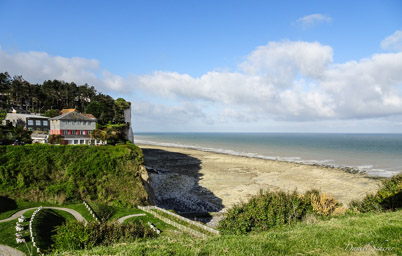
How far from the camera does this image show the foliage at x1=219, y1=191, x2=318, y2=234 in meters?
13.3

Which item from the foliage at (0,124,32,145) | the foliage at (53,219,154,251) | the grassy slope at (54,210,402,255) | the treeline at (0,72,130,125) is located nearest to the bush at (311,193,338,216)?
the grassy slope at (54,210,402,255)

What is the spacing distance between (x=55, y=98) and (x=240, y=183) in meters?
69.7

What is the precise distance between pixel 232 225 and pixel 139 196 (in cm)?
1186

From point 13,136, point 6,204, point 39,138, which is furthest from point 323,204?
point 39,138

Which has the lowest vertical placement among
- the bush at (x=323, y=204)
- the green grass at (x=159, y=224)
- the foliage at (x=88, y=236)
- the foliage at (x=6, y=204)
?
the green grass at (x=159, y=224)

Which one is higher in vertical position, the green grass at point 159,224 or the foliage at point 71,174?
the foliage at point 71,174

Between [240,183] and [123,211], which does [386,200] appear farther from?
[240,183]

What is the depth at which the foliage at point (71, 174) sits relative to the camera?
2092 cm

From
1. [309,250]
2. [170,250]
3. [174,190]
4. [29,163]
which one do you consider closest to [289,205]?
[309,250]

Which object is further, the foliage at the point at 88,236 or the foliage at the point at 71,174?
the foliage at the point at 71,174

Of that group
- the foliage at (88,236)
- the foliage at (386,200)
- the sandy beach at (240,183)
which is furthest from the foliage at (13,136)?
the foliage at (386,200)

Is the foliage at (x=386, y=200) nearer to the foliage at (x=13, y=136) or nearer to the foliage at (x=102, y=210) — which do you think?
the foliage at (x=102, y=210)

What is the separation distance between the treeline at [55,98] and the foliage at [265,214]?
49.7 metres

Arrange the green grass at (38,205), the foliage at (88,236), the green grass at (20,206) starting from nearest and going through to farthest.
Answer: the foliage at (88,236) < the green grass at (20,206) < the green grass at (38,205)
